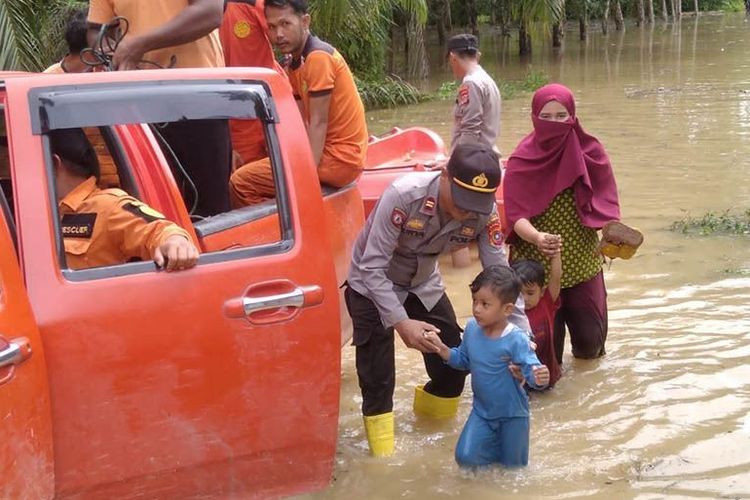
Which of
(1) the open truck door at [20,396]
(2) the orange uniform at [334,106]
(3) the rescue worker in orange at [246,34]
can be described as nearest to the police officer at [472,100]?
(3) the rescue worker in orange at [246,34]

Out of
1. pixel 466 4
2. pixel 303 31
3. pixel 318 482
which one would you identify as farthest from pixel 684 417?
pixel 466 4

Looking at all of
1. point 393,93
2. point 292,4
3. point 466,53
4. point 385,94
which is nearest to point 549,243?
point 292,4

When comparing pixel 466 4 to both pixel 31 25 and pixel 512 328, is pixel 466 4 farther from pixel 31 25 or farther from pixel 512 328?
pixel 512 328

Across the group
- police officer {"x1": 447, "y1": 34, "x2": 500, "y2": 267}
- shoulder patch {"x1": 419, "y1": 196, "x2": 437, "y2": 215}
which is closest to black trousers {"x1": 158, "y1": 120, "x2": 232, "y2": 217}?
shoulder patch {"x1": 419, "y1": 196, "x2": 437, "y2": 215}

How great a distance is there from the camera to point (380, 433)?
4406mm

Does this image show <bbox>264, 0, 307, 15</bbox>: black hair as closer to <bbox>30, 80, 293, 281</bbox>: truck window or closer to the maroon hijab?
<bbox>30, 80, 293, 281</bbox>: truck window

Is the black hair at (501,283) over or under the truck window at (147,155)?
under

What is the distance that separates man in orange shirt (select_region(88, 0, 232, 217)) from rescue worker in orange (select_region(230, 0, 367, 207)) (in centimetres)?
45

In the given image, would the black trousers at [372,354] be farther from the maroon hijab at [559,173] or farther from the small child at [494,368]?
the maroon hijab at [559,173]

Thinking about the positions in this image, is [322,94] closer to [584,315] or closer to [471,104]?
[584,315]

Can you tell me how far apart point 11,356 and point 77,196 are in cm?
75

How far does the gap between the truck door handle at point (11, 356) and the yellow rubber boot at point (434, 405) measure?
248 cm

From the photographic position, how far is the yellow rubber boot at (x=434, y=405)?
15.8ft

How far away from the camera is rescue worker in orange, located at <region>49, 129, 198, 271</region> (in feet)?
10.3
